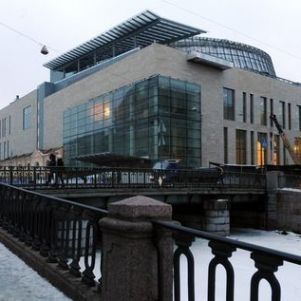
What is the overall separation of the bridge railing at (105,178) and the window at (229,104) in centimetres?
2428

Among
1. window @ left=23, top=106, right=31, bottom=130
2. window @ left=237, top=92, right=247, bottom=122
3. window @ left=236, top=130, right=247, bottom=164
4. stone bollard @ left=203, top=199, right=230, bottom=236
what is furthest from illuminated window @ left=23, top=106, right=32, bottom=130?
stone bollard @ left=203, top=199, right=230, bottom=236

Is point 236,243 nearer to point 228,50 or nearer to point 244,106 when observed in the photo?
point 244,106

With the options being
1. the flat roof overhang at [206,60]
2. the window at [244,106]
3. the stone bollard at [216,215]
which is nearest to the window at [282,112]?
the window at [244,106]

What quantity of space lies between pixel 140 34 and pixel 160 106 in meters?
15.6

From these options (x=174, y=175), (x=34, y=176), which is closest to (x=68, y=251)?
(x=34, y=176)

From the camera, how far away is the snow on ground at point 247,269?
10320 millimetres

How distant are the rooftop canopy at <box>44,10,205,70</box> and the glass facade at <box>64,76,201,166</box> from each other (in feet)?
30.7

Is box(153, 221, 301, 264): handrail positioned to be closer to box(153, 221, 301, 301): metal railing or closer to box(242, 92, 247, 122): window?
box(153, 221, 301, 301): metal railing

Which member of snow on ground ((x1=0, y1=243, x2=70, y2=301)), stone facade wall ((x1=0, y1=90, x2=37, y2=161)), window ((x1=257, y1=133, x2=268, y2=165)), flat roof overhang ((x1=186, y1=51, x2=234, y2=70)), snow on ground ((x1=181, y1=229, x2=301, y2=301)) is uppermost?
flat roof overhang ((x1=186, y1=51, x2=234, y2=70))

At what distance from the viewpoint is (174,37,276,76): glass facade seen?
3312 inches

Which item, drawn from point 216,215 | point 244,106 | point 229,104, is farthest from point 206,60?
point 216,215

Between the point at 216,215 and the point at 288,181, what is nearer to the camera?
the point at 216,215

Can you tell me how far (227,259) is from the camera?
11.6 ft

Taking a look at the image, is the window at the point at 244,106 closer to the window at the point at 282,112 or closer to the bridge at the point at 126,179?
the window at the point at 282,112
